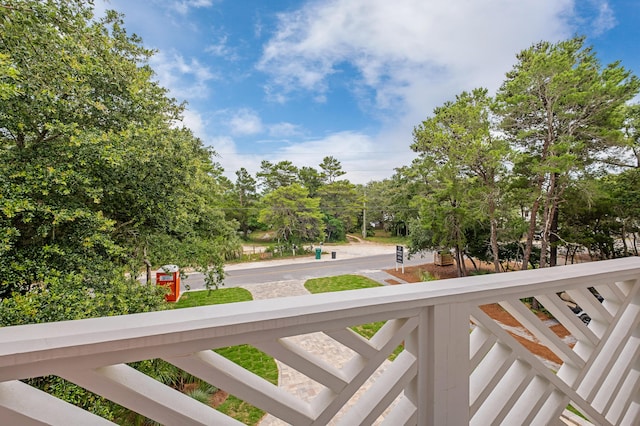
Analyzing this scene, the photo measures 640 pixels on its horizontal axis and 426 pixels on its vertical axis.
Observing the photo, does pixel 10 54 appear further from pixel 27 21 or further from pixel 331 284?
pixel 331 284

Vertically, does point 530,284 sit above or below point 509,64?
below

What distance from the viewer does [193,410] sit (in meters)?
0.53

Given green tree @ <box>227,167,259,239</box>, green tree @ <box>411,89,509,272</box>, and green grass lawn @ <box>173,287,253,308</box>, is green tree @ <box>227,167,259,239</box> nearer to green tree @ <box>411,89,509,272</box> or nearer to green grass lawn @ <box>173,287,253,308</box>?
green grass lawn @ <box>173,287,253,308</box>

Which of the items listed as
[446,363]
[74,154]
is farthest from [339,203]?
[446,363]

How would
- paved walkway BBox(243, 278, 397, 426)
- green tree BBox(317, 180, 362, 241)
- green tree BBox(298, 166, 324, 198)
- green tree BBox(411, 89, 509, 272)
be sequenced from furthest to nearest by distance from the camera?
green tree BBox(298, 166, 324, 198) → green tree BBox(317, 180, 362, 241) → green tree BBox(411, 89, 509, 272) → paved walkway BBox(243, 278, 397, 426)

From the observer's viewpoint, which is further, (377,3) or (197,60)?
(197,60)

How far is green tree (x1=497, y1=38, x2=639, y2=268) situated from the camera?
519 centimetres

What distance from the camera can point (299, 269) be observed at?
10922 millimetres

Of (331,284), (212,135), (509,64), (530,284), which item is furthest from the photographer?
(331,284)

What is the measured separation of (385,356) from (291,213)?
14732 millimetres

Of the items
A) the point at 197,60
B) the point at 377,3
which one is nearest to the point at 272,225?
the point at 197,60

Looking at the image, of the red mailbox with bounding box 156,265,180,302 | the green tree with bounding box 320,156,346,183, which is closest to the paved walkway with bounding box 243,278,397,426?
the red mailbox with bounding box 156,265,180,302

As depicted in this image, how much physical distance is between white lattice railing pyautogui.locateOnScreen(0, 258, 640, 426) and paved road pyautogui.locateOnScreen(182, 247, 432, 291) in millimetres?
8417

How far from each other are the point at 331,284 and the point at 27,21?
7597 millimetres
